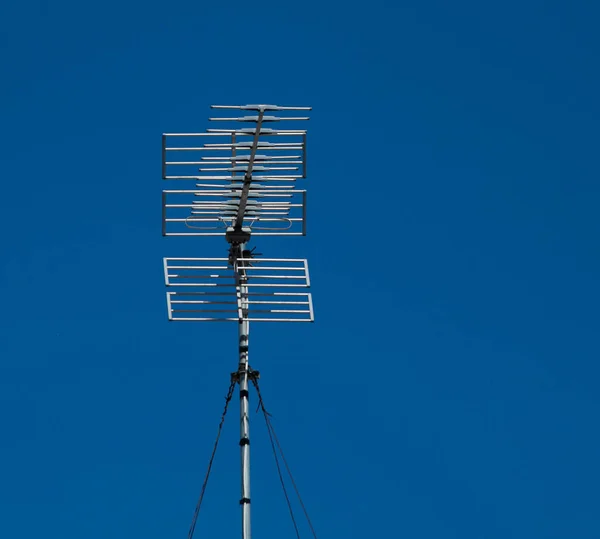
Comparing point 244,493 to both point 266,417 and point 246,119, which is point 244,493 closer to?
point 266,417

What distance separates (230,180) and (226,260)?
6.76 feet

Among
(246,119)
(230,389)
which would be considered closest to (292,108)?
(246,119)

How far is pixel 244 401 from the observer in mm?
73500

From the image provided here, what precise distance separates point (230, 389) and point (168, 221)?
4455mm

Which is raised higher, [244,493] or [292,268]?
[292,268]

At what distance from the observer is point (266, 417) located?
74250 mm

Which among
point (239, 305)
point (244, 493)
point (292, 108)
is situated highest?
point (292, 108)

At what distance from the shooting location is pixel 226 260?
75188 millimetres

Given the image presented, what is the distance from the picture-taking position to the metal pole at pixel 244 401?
71694 mm

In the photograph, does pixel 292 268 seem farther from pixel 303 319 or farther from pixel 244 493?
pixel 244 493

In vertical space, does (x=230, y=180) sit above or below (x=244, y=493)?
above

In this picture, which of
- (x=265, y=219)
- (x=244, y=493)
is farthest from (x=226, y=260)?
(x=244, y=493)

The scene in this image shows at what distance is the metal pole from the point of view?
71694mm

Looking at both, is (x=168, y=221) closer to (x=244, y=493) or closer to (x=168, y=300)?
(x=168, y=300)
